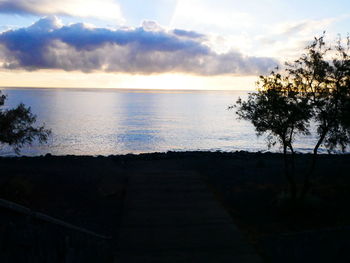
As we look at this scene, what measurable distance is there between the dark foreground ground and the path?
0.76m

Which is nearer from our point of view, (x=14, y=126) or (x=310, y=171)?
(x=310, y=171)

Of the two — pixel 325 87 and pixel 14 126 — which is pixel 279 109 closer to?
pixel 325 87

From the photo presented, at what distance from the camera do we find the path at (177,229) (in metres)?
8.28

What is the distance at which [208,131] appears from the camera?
66.8m

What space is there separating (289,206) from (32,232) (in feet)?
33.3

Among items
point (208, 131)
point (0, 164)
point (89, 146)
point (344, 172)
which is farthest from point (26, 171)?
point (208, 131)

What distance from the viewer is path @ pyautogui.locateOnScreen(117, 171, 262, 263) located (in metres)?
8.28

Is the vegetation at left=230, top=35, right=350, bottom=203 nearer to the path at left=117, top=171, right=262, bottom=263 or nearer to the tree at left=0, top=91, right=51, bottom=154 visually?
the path at left=117, top=171, right=262, bottom=263

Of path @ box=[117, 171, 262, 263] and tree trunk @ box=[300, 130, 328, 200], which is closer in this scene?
path @ box=[117, 171, 262, 263]

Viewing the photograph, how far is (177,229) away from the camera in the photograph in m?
9.96

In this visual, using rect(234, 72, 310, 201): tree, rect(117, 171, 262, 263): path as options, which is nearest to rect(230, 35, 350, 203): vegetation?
rect(234, 72, 310, 201): tree

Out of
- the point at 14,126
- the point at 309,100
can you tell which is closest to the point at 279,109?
the point at 309,100

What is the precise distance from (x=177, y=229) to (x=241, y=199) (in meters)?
5.29

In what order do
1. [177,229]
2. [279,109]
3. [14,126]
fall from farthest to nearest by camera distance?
[14,126] < [279,109] < [177,229]
